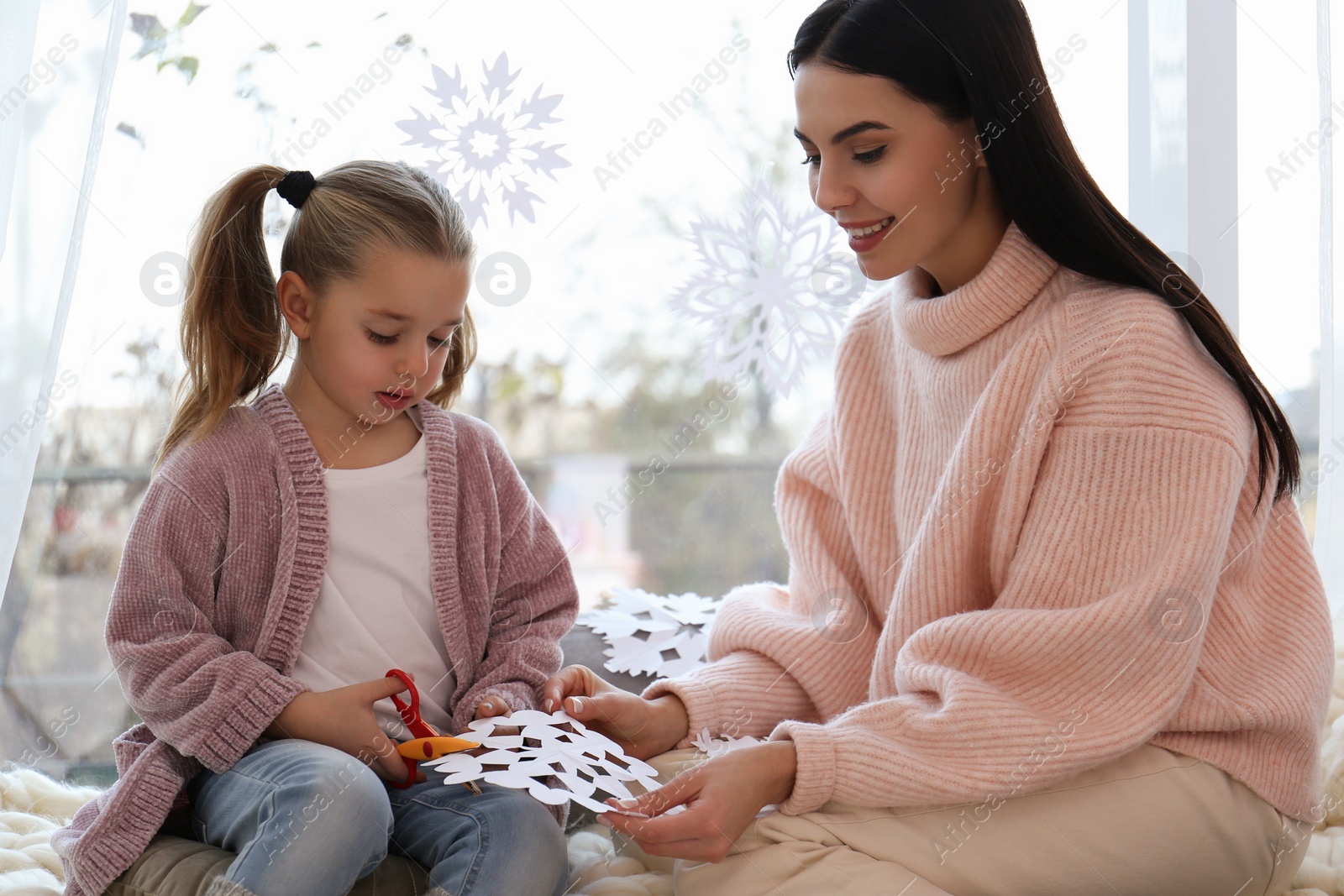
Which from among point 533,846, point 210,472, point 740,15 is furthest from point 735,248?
point 533,846

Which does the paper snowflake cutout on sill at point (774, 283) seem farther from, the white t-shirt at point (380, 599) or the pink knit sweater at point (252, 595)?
the white t-shirt at point (380, 599)

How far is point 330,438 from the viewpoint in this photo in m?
→ 1.32

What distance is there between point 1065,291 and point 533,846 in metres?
0.83

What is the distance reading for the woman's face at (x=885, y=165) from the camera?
117cm

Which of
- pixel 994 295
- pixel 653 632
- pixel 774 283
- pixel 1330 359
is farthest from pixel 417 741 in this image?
pixel 1330 359

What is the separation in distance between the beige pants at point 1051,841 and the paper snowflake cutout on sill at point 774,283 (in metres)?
1.09

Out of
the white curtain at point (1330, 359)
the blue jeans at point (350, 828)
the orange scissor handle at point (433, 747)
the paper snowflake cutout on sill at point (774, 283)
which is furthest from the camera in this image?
the paper snowflake cutout on sill at point (774, 283)

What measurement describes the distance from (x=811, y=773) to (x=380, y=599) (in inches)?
22.2

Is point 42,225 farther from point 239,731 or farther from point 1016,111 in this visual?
point 1016,111

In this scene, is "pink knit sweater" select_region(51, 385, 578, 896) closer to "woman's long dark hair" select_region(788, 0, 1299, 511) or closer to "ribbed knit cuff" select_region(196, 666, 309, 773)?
"ribbed knit cuff" select_region(196, 666, 309, 773)

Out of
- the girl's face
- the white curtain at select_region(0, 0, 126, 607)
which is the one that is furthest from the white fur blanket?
the girl's face

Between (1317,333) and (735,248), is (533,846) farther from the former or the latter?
(1317,333)

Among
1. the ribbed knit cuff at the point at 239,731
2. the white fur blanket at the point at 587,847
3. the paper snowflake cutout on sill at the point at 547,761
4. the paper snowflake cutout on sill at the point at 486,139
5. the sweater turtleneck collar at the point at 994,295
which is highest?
the paper snowflake cutout on sill at the point at 486,139

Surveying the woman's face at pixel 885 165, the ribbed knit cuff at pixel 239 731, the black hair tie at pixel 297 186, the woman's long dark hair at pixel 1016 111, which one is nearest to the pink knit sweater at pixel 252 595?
the ribbed knit cuff at pixel 239 731
